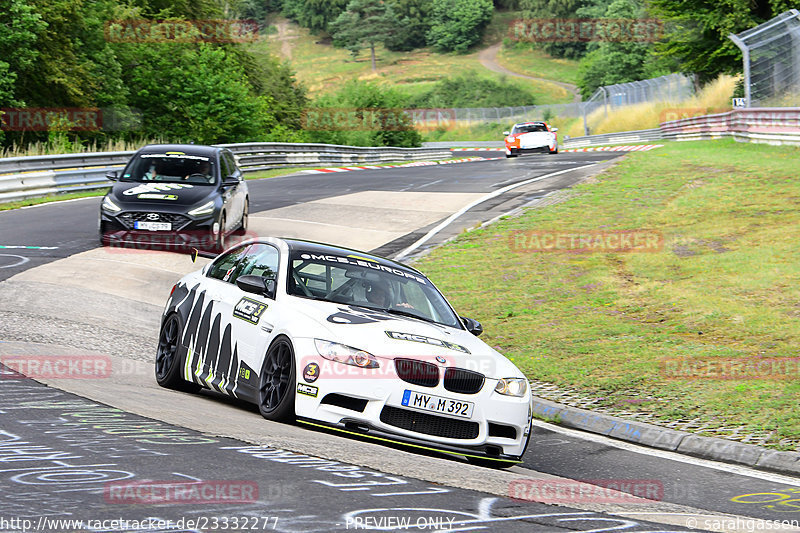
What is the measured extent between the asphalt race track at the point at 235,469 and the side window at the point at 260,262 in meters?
1.17

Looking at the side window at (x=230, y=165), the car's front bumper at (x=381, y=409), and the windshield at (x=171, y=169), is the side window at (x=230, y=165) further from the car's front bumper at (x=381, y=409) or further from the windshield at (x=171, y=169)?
the car's front bumper at (x=381, y=409)

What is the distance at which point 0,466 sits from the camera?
5.14 m

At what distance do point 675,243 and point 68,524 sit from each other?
1447 centimetres

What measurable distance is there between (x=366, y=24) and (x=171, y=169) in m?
151

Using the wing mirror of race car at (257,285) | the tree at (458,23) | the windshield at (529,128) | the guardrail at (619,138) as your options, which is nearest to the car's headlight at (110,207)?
the wing mirror of race car at (257,285)

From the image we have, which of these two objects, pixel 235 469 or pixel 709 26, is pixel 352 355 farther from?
pixel 709 26

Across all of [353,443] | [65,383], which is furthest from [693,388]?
[65,383]

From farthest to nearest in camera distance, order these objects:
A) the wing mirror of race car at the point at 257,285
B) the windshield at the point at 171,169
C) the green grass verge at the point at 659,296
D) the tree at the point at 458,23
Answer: the tree at the point at 458,23
the windshield at the point at 171,169
the green grass verge at the point at 659,296
the wing mirror of race car at the point at 257,285

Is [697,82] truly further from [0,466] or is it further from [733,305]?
[0,466]

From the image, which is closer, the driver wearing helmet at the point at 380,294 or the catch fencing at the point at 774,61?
the driver wearing helmet at the point at 380,294

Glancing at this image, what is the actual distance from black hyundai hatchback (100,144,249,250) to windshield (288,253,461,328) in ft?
26.0

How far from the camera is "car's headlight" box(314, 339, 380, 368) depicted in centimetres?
720

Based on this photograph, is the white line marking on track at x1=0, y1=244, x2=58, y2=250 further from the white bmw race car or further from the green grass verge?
the white bmw race car

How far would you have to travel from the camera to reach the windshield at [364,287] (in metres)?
8.39
